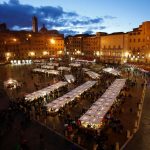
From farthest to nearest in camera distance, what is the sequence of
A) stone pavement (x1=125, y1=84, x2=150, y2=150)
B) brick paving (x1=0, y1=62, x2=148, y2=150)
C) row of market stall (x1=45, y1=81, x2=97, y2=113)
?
1. row of market stall (x1=45, y1=81, x2=97, y2=113)
2. brick paving (x1=0, y1=62, x2=148, y2=150)
3. stone pavement (x1=125, y1=84, x2=150, y2=150)

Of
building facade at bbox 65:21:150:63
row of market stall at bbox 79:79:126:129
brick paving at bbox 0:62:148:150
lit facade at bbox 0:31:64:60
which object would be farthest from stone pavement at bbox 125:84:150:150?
lit facade at bbox 0:31:64:60

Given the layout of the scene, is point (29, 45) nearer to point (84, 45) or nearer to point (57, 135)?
point (84, 45)

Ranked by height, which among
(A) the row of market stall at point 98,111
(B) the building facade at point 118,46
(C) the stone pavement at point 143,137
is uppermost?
(B) the building facade at point 118,46

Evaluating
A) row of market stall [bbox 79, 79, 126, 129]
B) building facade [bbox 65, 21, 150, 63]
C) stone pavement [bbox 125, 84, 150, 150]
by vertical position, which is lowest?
stone pavement [bbox 125, 84, 150, 150]

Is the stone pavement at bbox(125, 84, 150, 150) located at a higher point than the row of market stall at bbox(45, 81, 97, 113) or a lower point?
lower

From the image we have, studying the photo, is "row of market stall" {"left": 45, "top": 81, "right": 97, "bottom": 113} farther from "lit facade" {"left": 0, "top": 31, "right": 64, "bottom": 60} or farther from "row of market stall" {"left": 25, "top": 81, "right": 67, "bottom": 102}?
"lit facade" {"left": 0, "top": 31, "right": 64, "bottom": 60}

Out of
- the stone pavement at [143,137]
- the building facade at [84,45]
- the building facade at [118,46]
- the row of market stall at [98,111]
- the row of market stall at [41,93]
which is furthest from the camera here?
the building facade at [84,45]

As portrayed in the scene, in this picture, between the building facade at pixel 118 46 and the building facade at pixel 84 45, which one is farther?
the building facade at pixel 84 45

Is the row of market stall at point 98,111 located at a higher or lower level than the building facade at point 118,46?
lower

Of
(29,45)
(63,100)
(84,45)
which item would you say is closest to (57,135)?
(63,100)

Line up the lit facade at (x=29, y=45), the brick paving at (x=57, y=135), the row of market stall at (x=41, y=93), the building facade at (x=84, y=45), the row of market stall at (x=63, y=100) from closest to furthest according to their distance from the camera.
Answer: the brick paving at (x=57, y=135) < the row of market stall at (x=63, y=100) < the row of market stall at (x=41, y=93) < the building facade at (x=84, y=45) < the lit facade at (x=29, y=45)

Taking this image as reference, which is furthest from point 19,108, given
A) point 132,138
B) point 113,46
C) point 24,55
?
point 24,55

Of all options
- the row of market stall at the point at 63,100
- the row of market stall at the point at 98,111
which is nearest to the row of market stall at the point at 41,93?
the row of market stall at the point at 63,100

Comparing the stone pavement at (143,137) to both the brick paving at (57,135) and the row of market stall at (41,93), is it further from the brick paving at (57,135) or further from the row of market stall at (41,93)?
the row of market stall at (41,93)
